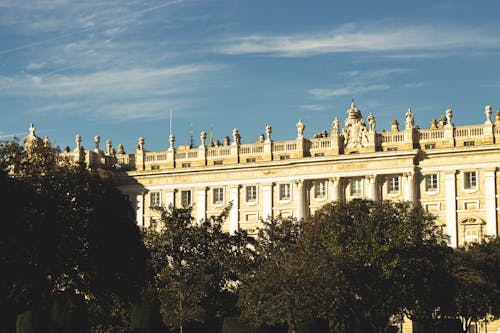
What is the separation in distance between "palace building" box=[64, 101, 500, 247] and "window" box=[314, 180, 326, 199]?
116 millimetres

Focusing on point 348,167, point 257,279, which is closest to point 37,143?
point 257,279

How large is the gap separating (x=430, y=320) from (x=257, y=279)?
48.6 ft

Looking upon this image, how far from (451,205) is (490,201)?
392 cm

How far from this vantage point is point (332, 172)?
404ft

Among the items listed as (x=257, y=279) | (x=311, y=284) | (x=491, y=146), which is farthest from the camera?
(x=491, y=146)

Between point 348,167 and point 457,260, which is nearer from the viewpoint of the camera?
point 457,260

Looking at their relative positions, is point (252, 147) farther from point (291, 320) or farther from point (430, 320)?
point (291, 320)

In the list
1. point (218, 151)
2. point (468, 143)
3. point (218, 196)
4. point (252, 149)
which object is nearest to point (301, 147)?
point (252, 149)

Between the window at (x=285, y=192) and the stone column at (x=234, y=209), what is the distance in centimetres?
508

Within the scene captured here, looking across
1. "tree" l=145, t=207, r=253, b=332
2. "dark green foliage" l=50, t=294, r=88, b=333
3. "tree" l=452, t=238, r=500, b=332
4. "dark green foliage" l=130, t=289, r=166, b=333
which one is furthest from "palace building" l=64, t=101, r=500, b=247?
"dark green foliage" l=50, t=294, r=88, b=333

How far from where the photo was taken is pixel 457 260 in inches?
3425

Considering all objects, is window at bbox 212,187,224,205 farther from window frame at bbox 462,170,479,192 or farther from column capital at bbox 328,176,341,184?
window frame at bbox 462,170,479,192

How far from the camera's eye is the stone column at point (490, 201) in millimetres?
114500

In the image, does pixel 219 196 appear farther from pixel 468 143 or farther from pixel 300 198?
pixel 468 143
